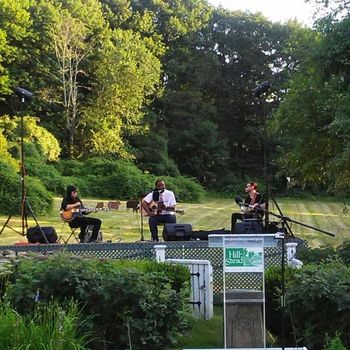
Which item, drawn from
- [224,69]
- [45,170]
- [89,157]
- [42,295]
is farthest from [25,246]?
[224,69]

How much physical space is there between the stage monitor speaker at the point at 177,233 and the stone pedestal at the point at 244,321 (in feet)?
13.3

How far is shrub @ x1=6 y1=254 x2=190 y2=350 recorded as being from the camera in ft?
12.7

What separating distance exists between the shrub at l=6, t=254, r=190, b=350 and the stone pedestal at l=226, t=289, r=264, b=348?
1.24 ft

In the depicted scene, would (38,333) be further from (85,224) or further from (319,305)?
(85,224)

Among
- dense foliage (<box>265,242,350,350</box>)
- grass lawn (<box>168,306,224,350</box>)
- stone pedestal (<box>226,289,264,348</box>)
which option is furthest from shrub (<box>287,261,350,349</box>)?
grass lawn (<box>168,306,224,350</box>)

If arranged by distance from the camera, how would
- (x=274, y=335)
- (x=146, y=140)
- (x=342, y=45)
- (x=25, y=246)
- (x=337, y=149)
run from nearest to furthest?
(x=274, y=335)
(x=25, y=246)
(x=342, y=45)
(x=337, y=149)
(x=146, y=140)

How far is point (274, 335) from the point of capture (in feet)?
15.8

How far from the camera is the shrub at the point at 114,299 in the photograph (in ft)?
12.7

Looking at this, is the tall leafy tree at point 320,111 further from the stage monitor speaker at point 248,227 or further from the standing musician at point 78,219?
the standing musician at point 78,219

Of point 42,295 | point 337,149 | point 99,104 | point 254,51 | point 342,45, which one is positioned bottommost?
point 42,295

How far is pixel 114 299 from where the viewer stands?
3.85 metres

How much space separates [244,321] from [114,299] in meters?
0.99

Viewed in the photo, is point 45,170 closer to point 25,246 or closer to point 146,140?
point 146,140

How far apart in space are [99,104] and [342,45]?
1989 cm
